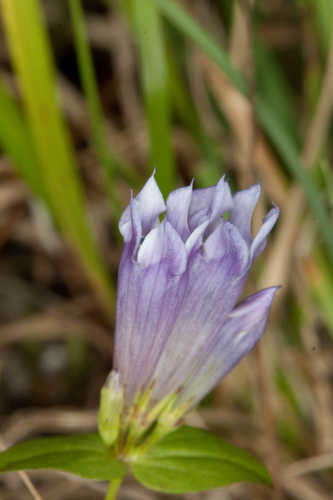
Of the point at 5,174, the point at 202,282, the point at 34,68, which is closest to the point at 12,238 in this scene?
the point at 5,174

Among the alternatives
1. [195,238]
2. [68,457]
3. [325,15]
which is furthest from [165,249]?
[325,15]

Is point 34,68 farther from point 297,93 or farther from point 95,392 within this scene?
point 297,93

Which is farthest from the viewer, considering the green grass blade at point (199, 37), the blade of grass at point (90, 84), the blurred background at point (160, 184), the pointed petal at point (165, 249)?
the blurred background at point (160, 184)

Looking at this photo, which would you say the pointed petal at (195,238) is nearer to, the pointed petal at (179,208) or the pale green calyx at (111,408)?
the pointed petal at (179,208)

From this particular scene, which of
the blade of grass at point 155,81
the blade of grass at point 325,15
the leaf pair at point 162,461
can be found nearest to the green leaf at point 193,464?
the leaf pair at point 162,461

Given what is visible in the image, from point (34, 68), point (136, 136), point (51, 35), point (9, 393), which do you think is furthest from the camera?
point (51, 35)

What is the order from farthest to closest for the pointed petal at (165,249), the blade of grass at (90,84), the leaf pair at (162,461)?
the blade of grass at (90,84), the leaf pair at (162,461), the pointed petal at (165,249)

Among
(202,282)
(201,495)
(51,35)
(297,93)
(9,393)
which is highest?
(51,35)
